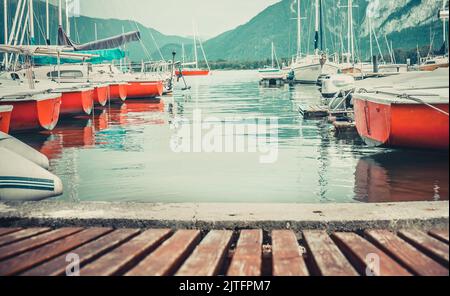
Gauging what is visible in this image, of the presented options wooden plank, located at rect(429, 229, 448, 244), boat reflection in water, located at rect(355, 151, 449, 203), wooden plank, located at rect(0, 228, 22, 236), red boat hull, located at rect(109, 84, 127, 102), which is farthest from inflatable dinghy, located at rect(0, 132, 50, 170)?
red boat hull, located at rect(109, 84, 127, 102)

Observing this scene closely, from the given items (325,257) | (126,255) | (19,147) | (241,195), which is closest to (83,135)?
(19,147)

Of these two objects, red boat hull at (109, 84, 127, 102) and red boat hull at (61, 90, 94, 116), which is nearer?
red boat hull at (61, 90, 94, 116)

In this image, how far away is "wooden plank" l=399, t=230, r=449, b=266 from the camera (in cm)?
303

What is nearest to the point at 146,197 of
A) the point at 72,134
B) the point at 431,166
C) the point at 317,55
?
the point at 431,166

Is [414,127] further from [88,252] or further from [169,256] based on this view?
[88,252]

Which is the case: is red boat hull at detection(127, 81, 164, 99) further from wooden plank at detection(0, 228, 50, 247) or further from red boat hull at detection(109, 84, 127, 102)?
wooden plank at detection(0, 228, 50, 247)

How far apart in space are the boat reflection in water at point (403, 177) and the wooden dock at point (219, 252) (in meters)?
0.43

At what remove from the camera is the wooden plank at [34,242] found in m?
3.71

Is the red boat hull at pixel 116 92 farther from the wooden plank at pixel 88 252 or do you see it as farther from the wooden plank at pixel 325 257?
the wooden plank at pixel 325 257

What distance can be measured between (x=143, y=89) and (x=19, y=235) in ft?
112

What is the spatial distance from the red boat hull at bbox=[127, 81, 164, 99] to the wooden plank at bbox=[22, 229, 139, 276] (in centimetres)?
3347

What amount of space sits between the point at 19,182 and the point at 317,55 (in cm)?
5392
